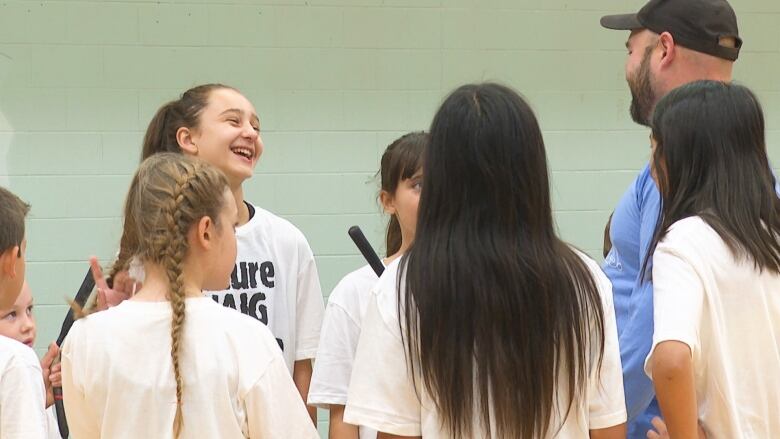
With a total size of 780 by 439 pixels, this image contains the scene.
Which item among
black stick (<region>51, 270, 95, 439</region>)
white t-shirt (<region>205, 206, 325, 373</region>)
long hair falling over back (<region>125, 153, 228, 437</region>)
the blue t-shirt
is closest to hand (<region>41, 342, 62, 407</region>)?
black stick (<region>51, 270, 95, 439</region>)

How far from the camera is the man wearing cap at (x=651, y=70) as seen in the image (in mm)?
2670

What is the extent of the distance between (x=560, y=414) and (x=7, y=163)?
3297 mm

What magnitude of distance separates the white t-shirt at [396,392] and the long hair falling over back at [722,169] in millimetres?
348

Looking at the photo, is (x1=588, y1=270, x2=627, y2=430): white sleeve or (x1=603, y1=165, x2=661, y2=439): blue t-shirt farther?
(x1=603, y1=165, x2=661, y2=439): blue t-shirt

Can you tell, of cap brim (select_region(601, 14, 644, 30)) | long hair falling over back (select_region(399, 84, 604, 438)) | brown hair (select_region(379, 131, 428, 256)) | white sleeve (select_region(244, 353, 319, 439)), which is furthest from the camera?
cap brim (select_region(601, 14, 644, 30))

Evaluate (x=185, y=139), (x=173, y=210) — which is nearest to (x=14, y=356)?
(x=173, y=210)

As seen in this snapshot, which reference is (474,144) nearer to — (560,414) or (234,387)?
(560,414)

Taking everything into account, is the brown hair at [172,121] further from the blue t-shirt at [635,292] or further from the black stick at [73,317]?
the blue t-shirt at [635,292]

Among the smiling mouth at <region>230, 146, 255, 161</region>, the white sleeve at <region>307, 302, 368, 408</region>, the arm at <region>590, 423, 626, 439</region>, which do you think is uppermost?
the smiling mouth at <region>230, 146, 255, 161</region>

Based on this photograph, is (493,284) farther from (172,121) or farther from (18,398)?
(172,121)

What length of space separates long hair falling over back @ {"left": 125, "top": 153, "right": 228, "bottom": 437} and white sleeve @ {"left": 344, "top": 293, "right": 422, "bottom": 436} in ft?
1.13

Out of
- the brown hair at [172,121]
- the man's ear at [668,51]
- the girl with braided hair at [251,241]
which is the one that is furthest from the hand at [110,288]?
the man's ear at [668,51]

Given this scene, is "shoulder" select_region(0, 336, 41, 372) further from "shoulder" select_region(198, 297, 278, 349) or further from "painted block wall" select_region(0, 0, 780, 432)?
"painted block wall" select_region(0, 0, 780, 432)

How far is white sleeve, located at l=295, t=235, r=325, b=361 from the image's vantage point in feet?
10.2
